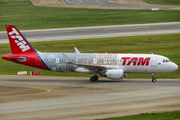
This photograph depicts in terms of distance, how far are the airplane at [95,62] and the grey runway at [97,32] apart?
108ft

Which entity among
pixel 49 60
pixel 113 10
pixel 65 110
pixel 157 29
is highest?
pixel 113 10

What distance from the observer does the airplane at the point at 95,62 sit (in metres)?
49.4

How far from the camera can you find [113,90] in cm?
4247

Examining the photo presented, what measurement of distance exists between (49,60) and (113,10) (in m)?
81.7

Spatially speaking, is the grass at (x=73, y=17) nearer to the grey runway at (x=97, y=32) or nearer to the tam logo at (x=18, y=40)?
the grey runway at (x=97, y=32)

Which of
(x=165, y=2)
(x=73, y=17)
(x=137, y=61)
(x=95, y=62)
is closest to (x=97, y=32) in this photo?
(x=73, y=17)

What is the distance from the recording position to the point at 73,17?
11606 centimetres

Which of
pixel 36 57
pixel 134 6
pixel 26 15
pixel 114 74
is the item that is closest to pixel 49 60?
pixel 36 57

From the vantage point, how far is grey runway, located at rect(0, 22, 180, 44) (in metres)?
87.4

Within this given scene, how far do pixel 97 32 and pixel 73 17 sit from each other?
26416mm

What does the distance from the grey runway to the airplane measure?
3301 cm

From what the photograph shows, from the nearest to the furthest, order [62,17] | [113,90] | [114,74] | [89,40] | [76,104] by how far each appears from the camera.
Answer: [76,104] < [113,90] < [114,74] < [89,40] < [62,17]

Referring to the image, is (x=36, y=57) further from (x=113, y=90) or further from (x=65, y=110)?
(x=65, y=110)

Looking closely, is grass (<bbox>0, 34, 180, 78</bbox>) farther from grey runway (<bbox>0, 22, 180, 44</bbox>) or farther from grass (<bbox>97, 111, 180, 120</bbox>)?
grass (<bbox>97, 111, 180, 120</bbox>)
